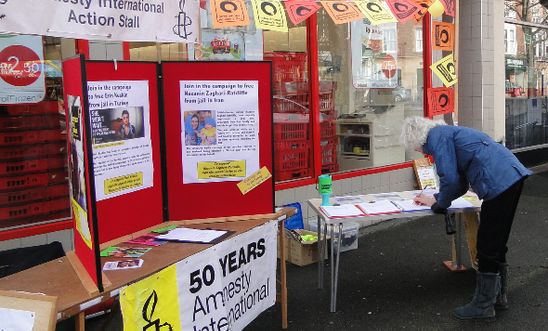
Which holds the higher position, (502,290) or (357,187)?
(357,187)

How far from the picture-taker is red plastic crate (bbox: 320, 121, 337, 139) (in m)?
6.56

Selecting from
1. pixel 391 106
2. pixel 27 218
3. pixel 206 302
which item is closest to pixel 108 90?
→ pixel 206 302

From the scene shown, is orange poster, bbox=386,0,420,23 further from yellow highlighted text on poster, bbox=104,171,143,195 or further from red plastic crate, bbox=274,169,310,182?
yellow highlighted text on poster, bbox=104,171,143,195

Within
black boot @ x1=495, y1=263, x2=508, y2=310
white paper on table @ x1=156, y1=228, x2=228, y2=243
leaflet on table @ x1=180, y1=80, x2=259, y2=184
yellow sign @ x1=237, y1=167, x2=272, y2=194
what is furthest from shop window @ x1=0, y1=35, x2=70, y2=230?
black boot @ x1=495, y1=263, x2=508, y2=310

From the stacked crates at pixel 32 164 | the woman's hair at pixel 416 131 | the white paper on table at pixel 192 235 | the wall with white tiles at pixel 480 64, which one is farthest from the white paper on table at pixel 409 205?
the wall with white tiles at pixel 480 64

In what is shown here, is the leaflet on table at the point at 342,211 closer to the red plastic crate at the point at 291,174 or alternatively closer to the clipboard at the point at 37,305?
the red plastic crate at the point at 291,174

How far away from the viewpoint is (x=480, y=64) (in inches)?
322

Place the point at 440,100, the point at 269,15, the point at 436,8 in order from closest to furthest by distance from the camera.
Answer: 1. the point at 269,15
2. the point at 436,8
3. the point at 440,100

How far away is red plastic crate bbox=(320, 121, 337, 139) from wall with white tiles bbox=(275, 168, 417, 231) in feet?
1.82

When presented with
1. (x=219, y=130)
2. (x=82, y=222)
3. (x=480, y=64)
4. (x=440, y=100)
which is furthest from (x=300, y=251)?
(x=480, y=64)

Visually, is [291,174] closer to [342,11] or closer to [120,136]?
[342,11]

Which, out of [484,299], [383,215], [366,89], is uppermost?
[366,89]

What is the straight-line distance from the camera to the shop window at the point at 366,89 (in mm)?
6648

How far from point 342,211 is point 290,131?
2092 mm
